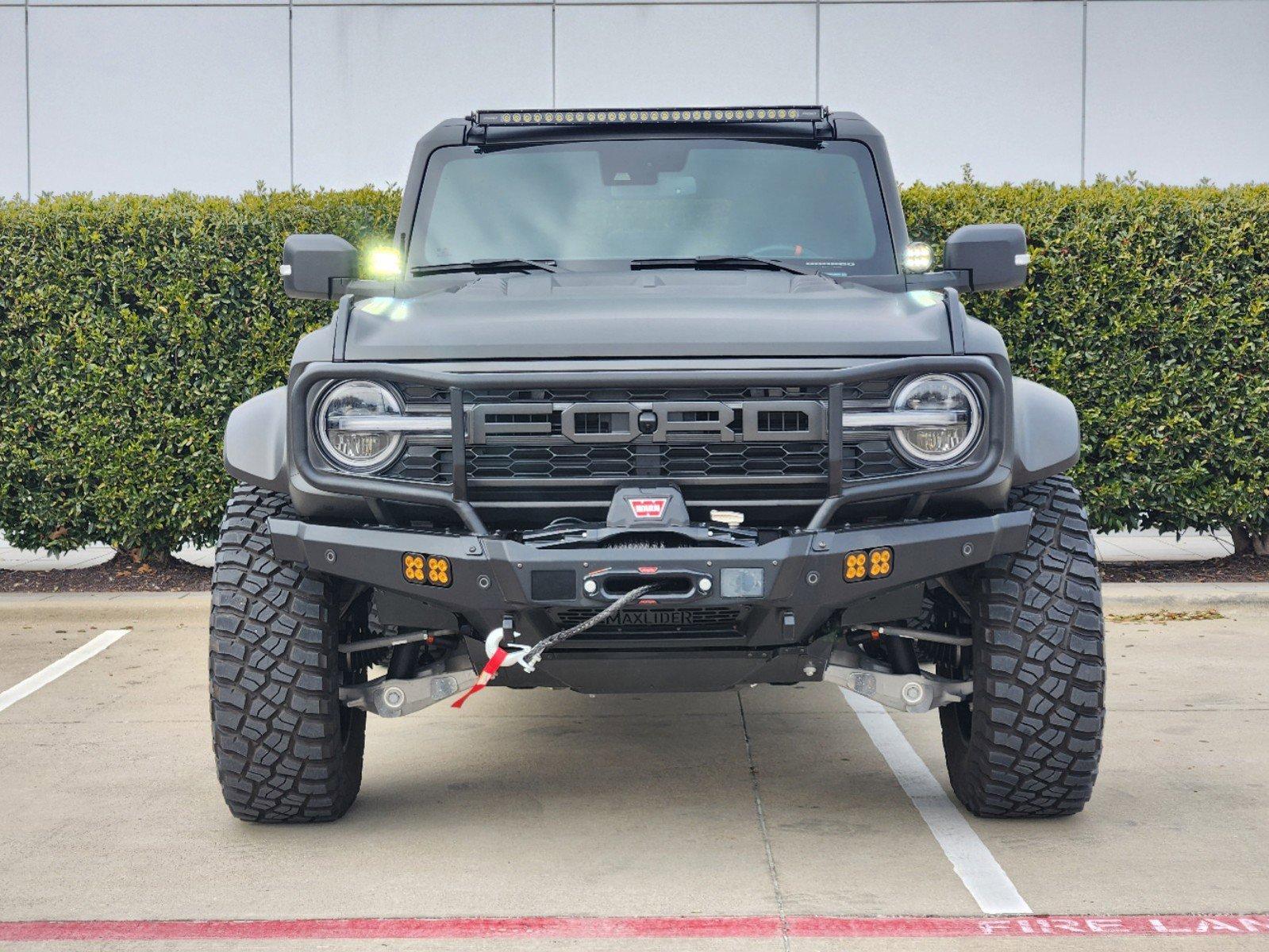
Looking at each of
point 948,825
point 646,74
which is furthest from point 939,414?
point 646,74

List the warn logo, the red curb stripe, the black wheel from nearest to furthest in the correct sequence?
the red curb stripe, the warn logo, the black wheel

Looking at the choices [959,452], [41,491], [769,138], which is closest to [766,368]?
[959,452]

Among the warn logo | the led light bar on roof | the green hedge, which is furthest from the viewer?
the green hedge

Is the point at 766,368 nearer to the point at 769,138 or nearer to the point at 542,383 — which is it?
the point at 542,383

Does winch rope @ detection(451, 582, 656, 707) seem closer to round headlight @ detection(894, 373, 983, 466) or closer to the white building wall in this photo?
round headlight @ detection(894, 373, 983, 466)

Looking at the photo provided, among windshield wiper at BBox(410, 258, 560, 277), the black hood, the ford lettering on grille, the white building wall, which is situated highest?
the white building wall

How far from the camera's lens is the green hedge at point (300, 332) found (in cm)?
823

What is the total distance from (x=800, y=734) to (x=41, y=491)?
5150 mm

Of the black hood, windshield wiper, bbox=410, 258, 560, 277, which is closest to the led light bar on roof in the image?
windshield wiper, bbox=410, 258, 560, 277

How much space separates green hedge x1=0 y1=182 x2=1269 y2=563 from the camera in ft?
27.0

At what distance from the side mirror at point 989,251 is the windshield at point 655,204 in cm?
22

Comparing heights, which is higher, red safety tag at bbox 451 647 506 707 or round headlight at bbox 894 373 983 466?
round headlight at bbox 894 373 983 466

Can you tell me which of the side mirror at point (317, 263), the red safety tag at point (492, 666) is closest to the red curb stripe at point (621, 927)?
the red safety tag at point (492, 666)

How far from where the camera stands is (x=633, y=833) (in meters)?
4.20
